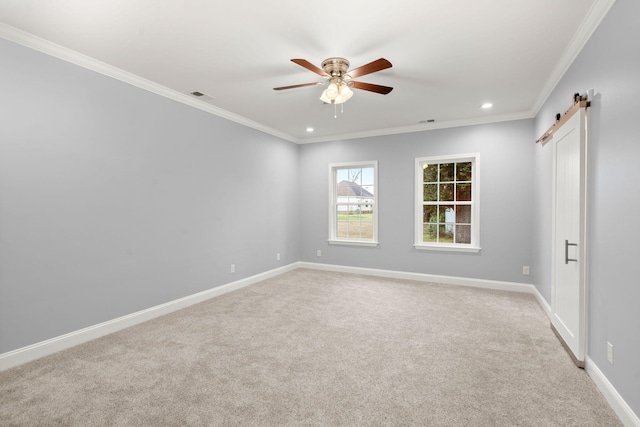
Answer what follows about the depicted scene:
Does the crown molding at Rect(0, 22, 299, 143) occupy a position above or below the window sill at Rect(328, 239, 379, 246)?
above

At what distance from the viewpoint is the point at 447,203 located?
5.09 meters

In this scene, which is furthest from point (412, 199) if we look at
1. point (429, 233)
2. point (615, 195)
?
point (615, 195)

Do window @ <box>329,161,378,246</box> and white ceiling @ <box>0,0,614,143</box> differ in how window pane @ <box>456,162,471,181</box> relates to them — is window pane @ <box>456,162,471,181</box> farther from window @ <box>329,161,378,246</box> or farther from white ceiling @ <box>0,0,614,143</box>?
window @ <box>329,161,378,246</box>

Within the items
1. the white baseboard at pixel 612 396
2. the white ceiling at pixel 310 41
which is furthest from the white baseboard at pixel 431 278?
the white ceiling at pixel 310 41

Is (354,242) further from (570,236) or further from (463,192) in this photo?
(570,236)

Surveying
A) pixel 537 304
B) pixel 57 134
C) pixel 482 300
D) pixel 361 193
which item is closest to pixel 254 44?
pixel 57 134

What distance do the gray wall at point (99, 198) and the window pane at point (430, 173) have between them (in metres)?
3.18

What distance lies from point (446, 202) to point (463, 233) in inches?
23.0

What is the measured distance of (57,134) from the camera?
8.77 feet

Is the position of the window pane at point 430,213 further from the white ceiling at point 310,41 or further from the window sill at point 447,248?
the white ceiling at point 310,41

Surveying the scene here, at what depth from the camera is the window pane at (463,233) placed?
16.3 feet

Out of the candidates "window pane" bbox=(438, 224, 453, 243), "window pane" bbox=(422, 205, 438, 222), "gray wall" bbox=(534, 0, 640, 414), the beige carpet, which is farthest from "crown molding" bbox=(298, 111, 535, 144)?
the beige carpet

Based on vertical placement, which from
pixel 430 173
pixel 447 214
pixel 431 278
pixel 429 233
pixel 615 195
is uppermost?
pixel 430 173

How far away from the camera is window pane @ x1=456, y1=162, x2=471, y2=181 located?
4965mm
